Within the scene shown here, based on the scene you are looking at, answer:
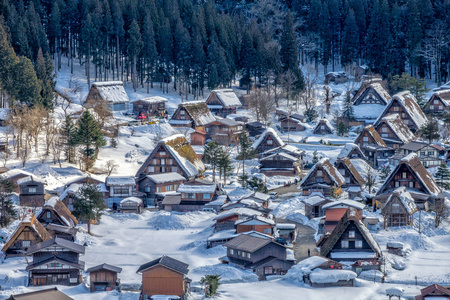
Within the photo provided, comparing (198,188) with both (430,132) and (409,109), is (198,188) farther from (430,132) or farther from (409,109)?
(409,109)

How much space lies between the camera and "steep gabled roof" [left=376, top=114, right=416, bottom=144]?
70.7 metres

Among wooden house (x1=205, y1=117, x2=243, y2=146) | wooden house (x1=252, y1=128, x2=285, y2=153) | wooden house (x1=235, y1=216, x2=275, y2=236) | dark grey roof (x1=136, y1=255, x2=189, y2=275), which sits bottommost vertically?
dark grey roof (x1=136, y1=255, x2=189, y2=275)

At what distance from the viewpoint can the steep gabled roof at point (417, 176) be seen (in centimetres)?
5284

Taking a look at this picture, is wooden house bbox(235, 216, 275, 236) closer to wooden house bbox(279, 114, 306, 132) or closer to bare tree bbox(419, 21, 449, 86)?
wooden house bbox(279, 114, 306, 132)

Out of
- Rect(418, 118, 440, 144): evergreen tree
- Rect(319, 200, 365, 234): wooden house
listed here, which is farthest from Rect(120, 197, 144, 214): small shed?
Rect(418, 118, 440, 144): evergreen tree

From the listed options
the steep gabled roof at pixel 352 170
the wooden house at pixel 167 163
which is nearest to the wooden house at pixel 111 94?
the wooden house at pixel 167 163

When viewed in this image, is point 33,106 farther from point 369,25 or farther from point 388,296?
point 369,25

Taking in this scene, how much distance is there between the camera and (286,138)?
73438 mm

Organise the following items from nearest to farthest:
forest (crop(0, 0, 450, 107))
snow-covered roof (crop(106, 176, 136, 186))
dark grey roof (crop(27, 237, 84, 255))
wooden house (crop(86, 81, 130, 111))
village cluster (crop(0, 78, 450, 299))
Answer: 1. village cluster (crop(0, 78, 450, 299))
2. dark grey roof (crop(27, 237, 84, 255))
3. snow-covered roof (crop(106, 176, 136, 186))
4. wooden house (crop(86, 81, 130, 111))
5. forest (crop(0, 0, 450, 107))

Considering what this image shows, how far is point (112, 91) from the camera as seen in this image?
7769 cm

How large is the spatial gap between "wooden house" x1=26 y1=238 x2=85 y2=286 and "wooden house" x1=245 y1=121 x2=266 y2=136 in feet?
115

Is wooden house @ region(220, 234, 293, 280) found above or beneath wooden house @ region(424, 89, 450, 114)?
beneath

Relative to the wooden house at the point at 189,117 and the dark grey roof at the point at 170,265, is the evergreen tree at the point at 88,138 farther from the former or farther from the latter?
the dark grey roof at the point at 170,265

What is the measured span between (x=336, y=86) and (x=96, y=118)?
32387mm
